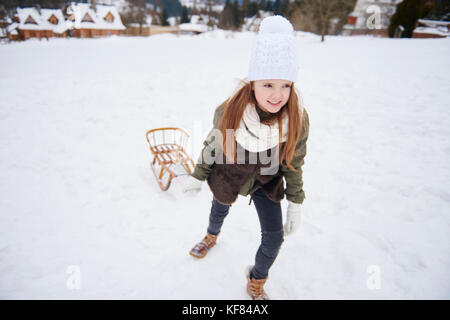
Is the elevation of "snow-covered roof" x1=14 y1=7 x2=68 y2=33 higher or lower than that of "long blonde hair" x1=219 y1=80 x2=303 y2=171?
higher

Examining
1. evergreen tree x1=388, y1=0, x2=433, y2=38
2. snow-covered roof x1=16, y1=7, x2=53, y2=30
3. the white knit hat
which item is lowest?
the white knit hat

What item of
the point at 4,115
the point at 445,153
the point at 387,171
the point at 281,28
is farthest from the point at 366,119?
the point at 4,115

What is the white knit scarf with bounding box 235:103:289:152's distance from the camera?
145cm

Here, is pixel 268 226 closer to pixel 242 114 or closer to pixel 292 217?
pixel 292 217

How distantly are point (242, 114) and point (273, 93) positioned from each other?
236 mm

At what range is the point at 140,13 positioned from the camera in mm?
32500

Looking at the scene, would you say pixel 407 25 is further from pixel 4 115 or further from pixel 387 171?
pixel 4 115

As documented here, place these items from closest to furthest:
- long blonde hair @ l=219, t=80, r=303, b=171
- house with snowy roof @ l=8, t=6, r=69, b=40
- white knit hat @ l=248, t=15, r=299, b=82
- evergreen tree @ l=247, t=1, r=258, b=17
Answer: white knit hat @ l=248, t=15, r=299, b=82 < long blonde hair @ l=219, t=80, r=303, b=171 < house with snowy roof @ l=8, t=6, r=69, b=40 < evergreen tree @ l=247, t=1, r=258, b=17

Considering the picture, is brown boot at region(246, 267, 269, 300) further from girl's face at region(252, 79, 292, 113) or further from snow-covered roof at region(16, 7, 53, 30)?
snow-covered roof at region(16, 7, 53, 30)

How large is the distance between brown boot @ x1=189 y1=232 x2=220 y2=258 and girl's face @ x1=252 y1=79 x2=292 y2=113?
1.64 m

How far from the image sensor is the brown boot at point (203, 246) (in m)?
2.40

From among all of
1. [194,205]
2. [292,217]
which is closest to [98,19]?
[194,205]

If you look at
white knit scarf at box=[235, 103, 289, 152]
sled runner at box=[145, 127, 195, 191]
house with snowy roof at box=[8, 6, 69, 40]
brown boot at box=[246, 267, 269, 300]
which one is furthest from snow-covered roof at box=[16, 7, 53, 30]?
brown boot at box=[246, 267, 269, 300]

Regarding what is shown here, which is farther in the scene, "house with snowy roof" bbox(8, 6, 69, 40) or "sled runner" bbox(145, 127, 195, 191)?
"house with snowy roof" bbox(8, 6, 69, 40)
